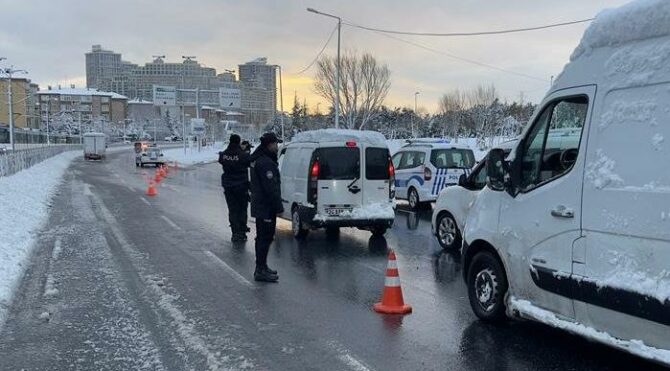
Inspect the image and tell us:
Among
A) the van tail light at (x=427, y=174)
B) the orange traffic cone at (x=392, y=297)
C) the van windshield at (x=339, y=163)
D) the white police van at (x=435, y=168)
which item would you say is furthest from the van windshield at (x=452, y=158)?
the orange traffic cone at (x=392, y=297)

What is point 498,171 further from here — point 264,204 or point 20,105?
point 20,105

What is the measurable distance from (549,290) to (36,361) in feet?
14.2

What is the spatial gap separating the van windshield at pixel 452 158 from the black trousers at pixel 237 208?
6.64 m

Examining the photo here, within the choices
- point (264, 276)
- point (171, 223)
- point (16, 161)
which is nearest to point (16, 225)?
point (171, 223)

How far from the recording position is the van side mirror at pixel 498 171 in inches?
228

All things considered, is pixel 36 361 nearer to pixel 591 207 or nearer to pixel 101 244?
Answer: pixel 591 207

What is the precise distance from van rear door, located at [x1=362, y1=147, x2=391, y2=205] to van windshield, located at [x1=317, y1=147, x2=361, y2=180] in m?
0.21

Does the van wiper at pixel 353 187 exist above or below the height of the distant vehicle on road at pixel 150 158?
above

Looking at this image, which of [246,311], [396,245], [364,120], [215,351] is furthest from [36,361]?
[364,120]

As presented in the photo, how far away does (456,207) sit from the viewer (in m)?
10.8

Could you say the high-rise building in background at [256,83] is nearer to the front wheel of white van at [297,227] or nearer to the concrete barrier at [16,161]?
the concrete barrier at [16,161]

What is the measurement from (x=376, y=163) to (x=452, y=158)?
5678mm

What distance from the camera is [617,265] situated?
454 cm

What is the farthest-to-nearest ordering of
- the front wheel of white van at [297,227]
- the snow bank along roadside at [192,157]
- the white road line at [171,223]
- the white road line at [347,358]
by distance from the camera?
1. the snow bank along roadside at [192,157]
2. the white road line at [171,223]
3. the front wheel of white van at [297,227]
4. the white road line at [347,358]
